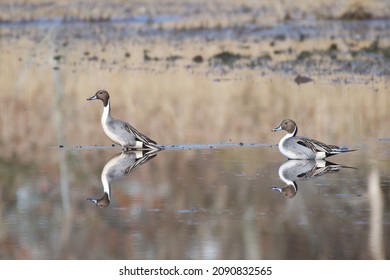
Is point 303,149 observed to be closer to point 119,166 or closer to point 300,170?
point 300,170

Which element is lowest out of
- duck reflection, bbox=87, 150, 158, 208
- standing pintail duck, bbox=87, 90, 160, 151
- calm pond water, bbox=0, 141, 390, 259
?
calm pond water, bbox=0, 141, 390, 259

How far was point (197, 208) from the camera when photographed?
9484 mm

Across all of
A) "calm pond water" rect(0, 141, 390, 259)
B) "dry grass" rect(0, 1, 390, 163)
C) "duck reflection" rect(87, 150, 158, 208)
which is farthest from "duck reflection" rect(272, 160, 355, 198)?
"dry grass" rect(0, 1, 390, 163)

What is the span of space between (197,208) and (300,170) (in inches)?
82.0

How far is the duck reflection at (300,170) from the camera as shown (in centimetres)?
1034

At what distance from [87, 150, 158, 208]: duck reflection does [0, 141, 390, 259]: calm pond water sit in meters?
0.02

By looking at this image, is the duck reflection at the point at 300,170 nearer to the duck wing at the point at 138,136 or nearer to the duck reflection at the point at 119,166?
the duck reflection at the point at 119,166

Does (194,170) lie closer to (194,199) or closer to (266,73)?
(194,199)

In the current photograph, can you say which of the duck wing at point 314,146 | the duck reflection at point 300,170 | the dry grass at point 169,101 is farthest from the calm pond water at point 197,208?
the dry grass at point 169,101

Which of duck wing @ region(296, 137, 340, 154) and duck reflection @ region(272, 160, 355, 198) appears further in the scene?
duck wing @ region(296, 137, 340, 154)

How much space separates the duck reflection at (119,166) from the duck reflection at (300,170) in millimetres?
1415

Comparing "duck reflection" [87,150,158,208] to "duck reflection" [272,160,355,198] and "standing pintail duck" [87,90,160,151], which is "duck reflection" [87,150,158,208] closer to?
"standing pintail duck" [87,90,160,151]

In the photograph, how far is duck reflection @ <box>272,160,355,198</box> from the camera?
10.3 metres
